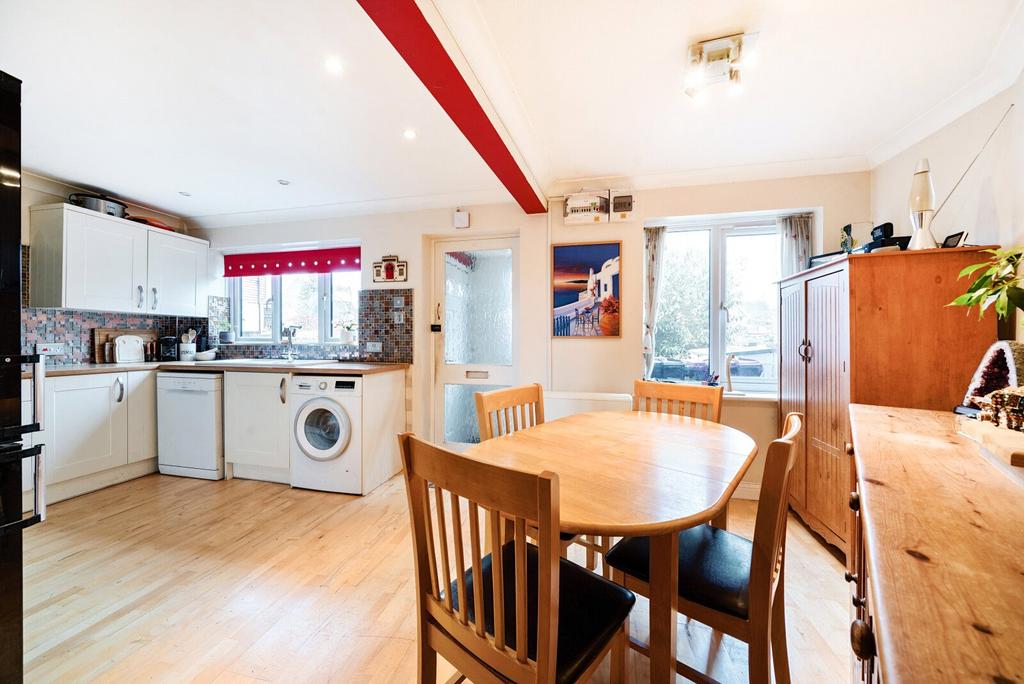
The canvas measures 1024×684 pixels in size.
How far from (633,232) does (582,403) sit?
4.47 ft

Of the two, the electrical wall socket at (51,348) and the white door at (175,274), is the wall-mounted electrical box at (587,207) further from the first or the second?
the electrical wall socket at (51,348)

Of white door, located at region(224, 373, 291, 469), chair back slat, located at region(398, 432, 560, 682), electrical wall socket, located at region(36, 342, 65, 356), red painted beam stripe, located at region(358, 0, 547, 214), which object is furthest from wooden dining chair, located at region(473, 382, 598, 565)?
electrical wall socket, located at region(36, 342, 65, 356)

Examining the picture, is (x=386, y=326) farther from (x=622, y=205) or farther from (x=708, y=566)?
(x=708, y=566)

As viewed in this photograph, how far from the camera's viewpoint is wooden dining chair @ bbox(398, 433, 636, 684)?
65cm

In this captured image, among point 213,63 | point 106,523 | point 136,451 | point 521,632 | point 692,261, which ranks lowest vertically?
point 106,523

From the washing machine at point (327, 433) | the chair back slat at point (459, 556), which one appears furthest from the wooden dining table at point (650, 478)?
the washing machine at point (327, 433)

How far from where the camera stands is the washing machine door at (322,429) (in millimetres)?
2670

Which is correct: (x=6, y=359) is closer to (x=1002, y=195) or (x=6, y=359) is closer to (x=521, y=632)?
(x=521, y=632)

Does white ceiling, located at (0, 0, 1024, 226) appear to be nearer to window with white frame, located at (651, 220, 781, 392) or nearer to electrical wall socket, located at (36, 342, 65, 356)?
window with white frame, located at (651, 220, 781, 392)

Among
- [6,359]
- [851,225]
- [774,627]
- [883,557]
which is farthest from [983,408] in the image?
[6,359]

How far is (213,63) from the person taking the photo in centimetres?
160

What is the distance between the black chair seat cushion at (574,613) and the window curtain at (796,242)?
2.81 meters

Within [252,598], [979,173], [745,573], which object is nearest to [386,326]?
[252,598]

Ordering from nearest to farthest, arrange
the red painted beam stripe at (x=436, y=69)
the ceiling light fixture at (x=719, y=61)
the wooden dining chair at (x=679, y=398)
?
the red painted beam stripe at (x=436, y=69) → the ceiling light fixture at (x=719, y=61) → the wooden dining chair at (x=679, y=398)
